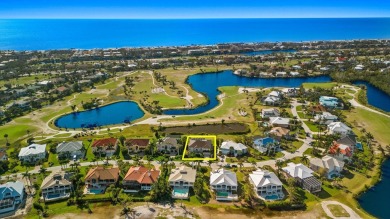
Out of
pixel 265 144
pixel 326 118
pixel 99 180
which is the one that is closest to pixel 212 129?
pixel 265 144

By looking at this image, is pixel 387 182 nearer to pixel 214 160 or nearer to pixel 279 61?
pixel 214 160

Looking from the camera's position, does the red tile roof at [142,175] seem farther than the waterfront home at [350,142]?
No

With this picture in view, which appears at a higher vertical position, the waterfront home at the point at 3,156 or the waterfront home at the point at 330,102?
the waterfront home at the point at 330,102

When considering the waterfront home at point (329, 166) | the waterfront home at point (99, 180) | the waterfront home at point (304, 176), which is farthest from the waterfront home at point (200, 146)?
the waterfront home at point (329, 166)

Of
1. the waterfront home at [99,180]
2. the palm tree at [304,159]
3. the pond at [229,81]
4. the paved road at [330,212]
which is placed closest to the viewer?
the paved road at [330,212]

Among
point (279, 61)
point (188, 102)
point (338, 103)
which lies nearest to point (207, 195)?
point (188, 102)

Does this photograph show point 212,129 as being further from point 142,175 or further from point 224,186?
point 142,175

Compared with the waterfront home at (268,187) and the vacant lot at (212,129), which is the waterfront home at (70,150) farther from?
→ the waterfront home at (268,187)
